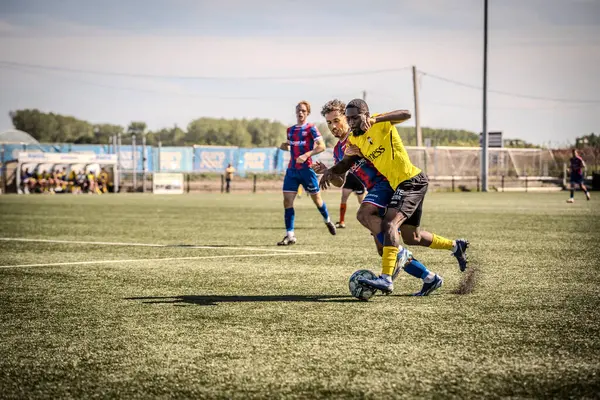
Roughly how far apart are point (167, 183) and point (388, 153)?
138 ft

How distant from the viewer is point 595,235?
14.2 meters

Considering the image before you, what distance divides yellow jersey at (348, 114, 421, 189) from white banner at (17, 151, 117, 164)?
4029 cm

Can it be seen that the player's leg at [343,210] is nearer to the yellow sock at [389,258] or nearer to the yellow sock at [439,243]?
the yellow sock at [439,243]

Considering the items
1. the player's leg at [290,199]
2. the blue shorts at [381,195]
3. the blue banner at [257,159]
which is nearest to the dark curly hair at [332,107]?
the blue shorts at [381,195]

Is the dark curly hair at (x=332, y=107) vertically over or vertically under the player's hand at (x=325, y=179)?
over

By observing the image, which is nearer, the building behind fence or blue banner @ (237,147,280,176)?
the building behind fence

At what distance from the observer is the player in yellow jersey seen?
23.1 ft

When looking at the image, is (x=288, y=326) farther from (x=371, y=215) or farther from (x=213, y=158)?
(x=213, y=158)

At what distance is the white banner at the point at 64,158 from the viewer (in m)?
44.9

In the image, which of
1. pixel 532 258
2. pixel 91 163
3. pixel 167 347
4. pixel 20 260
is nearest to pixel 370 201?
pixel 167 347

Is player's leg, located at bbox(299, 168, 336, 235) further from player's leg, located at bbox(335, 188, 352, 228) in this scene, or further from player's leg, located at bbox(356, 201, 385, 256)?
player's leg, located at bbox(356, 201, 385, 256)

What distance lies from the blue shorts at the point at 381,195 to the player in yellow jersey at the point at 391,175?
10 cm

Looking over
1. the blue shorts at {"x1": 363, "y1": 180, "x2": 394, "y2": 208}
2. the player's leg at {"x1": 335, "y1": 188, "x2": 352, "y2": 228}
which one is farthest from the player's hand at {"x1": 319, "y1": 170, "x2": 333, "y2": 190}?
the player's leg at {"x1": 335, "y1": 188, "x2": 352, "y2": 228}

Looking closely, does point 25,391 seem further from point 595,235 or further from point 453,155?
point 453,155
